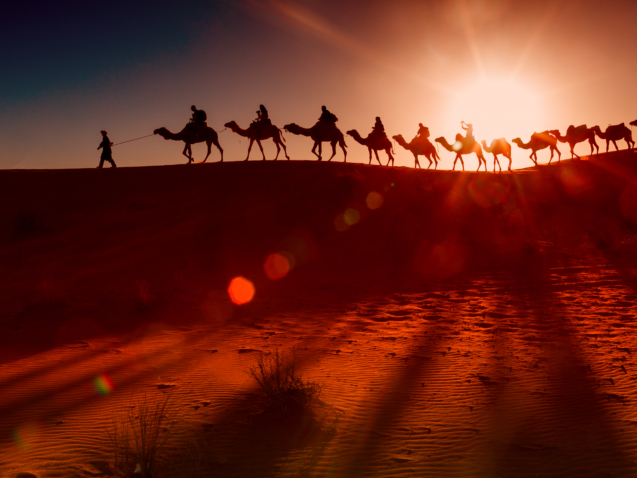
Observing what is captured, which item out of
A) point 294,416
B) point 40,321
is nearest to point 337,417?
point 294,416

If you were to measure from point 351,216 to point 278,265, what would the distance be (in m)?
5.26

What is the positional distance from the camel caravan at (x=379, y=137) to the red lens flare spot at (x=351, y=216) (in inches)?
291

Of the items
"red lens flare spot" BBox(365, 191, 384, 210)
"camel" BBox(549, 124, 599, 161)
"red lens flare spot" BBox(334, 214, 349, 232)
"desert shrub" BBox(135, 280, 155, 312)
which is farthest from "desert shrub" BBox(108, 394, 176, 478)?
"camel" BBox(549, 124, 599, 161)

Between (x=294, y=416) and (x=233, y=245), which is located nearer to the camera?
(x=294, y=416)

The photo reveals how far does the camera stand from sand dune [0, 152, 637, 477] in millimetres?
4297

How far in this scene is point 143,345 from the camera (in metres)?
8.28

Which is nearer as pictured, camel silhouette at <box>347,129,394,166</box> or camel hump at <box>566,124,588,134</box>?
camel silhouette at <box>347,129,394,166</box>

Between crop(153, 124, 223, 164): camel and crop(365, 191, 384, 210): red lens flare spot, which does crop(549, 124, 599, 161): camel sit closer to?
crop(365, 191, 384, 210): red lens flare spot

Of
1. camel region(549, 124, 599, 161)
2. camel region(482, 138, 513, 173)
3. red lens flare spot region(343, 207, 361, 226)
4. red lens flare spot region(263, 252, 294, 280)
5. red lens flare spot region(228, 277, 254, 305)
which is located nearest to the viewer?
red lens flare spot region(228, 277, 254, 305)

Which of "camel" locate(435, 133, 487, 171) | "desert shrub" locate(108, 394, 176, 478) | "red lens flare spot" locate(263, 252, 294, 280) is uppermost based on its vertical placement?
"camel" locate(435, 133, 487, 171)

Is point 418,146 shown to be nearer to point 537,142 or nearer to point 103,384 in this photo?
point 537,142

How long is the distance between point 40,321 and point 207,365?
18.0 ft

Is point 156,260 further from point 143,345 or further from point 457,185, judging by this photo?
point 457,185

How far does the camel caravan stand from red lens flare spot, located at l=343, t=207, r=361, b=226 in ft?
24.2
